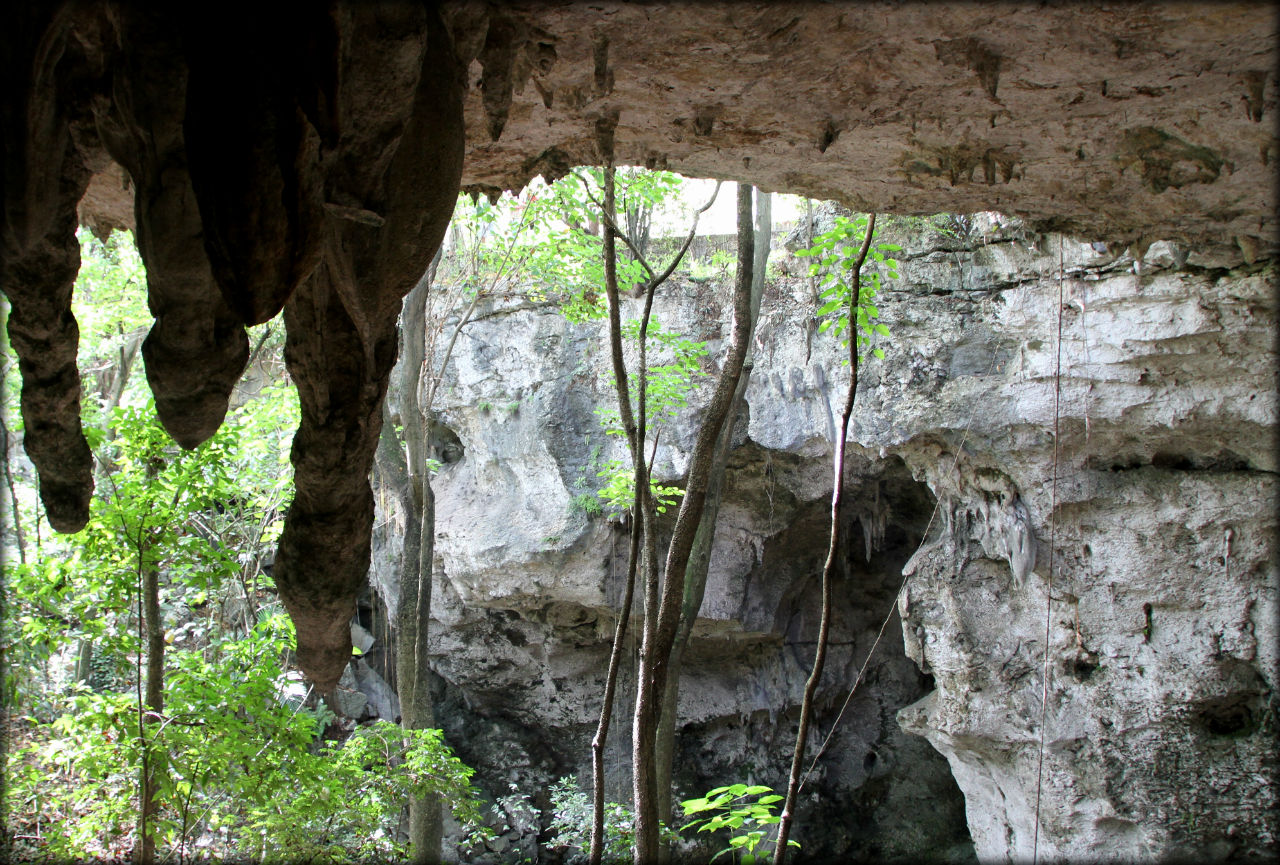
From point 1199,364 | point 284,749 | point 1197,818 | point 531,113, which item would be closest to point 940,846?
point 1197,818

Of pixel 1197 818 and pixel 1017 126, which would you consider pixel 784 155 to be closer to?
pixel 1017 126

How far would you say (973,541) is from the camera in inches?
306

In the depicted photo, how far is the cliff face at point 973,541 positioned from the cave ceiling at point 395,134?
1.87m

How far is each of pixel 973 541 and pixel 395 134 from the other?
691 centimetres

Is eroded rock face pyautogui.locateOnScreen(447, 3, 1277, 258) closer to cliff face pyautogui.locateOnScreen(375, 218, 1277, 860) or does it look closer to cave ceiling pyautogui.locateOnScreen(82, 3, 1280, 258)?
cave ceiling pyautogui.locateOnScreen(82, 3, 1280, 258)

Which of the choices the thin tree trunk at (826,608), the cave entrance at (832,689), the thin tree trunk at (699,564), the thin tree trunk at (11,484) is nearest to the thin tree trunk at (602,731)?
the thin tree trunk at (826,608)

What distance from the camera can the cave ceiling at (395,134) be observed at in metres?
2.09

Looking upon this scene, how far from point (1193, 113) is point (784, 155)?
1.71 metres

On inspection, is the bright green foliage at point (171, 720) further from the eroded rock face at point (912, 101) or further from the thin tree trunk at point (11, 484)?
the eroded rock face at point (912, 101)

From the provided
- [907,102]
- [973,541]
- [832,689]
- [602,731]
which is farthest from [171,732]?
[832,689]

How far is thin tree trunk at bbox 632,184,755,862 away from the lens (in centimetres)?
391

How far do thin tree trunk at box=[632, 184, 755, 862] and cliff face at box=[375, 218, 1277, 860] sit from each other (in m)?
1.45

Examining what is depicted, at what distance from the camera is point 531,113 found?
3.62 meters

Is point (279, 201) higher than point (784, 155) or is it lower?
lower
